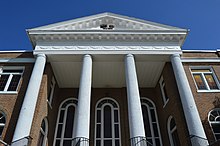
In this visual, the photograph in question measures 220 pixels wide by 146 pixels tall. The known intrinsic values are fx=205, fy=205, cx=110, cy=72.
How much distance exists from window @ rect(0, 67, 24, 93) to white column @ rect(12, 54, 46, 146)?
2233 mm

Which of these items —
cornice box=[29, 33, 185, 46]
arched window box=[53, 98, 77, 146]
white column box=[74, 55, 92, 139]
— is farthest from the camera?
arched window box=[53, 98, 77, 146]

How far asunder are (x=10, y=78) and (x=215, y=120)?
1423 cm

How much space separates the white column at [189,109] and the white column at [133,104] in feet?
8.72

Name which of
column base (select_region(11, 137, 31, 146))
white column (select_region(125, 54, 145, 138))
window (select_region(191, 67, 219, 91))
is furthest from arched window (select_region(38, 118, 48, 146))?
window (select_region(191, 67, 219, 91))

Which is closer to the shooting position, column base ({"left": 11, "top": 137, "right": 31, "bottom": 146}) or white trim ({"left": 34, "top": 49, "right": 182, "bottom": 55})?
column base ({"left": 11, "top": 137, "right": 31, "bottom": 146})

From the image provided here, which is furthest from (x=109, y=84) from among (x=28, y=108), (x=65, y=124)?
(x=28, y=108)

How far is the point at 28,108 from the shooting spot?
37.6 ft

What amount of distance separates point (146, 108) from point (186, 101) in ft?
20.2

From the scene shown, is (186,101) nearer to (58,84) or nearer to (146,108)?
(146,108)

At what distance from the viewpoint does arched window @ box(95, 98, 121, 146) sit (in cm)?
1577

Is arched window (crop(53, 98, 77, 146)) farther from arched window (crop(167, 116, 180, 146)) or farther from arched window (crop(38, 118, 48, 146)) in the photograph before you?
arched window (crop(167, 116, 180, 146))

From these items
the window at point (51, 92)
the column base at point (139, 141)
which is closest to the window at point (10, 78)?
the window at point (51, 92)

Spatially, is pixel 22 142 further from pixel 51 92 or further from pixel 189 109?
pixel 189 109

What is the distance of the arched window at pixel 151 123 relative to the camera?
1598 cm
